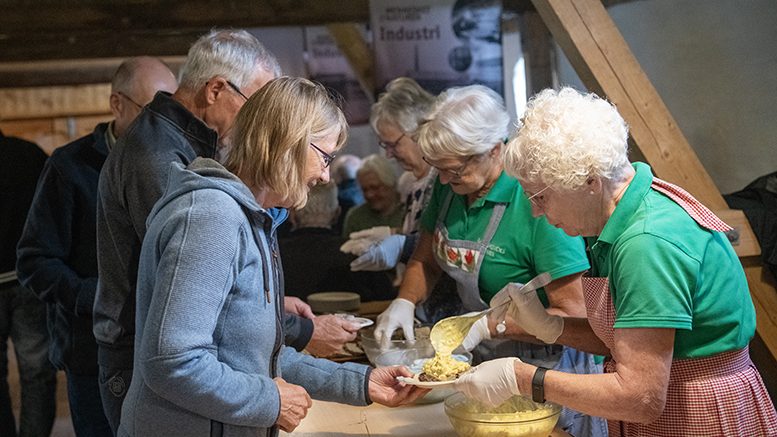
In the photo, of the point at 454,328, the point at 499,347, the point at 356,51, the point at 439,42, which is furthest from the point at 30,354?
the point at 356,51

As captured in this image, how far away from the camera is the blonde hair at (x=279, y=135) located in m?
1.88

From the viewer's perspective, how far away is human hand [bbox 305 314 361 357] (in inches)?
106

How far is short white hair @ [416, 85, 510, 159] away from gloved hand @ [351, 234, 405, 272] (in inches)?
38.3

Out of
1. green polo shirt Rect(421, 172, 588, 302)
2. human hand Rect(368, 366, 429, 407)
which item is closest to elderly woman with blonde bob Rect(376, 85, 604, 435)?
green polo shirt Rect(421, 172, 588, 302)

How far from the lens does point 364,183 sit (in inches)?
223

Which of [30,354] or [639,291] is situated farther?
[30,354]

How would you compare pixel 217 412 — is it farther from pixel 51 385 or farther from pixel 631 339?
pixel 51 385

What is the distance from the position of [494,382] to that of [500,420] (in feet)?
0.31

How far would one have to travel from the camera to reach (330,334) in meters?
2.71

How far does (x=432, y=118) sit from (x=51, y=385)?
2840 mm

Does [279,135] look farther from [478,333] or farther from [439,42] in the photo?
[439,42]

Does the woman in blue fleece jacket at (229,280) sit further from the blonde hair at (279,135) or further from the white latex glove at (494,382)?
the white latex glove at (494,382)

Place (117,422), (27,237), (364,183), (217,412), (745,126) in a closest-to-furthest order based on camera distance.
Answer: (217,412) < (117,422) < (27,237) < (745,126) < (364,183)

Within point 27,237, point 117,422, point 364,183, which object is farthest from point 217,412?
point 364,183
